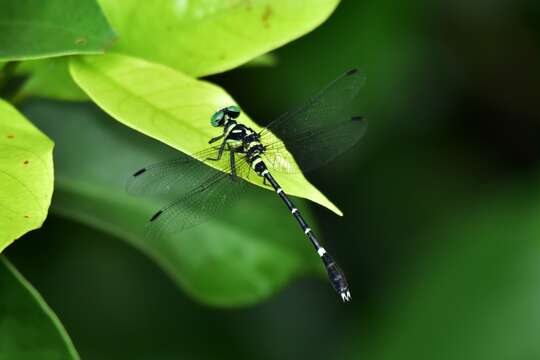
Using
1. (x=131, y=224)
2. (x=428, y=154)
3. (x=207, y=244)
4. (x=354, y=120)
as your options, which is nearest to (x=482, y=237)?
(x=428, y=154)

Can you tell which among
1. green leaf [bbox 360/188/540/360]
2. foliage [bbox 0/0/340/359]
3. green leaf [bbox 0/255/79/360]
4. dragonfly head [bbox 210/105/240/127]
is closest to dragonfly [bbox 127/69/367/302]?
dragonfly head [bbox 210/105/240/127]

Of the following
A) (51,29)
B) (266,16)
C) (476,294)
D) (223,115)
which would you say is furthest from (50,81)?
(476,294)

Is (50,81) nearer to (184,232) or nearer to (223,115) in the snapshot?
(223,115)

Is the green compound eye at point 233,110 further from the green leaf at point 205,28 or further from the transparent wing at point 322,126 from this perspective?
the transparent wing at point 322,126

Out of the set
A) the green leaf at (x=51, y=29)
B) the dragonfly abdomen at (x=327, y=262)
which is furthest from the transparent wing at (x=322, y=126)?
the green leaf at (x=51, y=29)

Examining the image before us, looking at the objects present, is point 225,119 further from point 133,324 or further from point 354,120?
point 133,324
